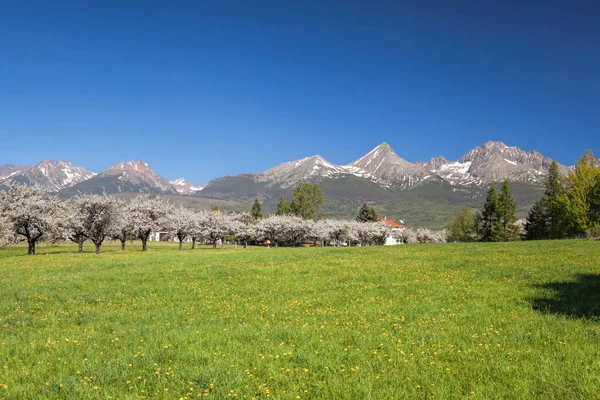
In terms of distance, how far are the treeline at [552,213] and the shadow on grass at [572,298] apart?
4934 cm

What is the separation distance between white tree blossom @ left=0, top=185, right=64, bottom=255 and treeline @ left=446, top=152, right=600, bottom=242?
3042 inches

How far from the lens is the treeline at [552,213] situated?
214 feet

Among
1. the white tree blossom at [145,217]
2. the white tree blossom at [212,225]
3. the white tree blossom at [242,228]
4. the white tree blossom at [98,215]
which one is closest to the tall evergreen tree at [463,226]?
the white tree blossom at [242,228]

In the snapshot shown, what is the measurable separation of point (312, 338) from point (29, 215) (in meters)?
53.1

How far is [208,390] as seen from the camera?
25.5ft

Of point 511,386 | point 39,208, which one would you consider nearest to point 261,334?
point 511,386

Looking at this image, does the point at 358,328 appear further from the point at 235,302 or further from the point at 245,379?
the point at 235,302

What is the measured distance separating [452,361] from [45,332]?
493 inches

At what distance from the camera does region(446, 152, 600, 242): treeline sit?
65125 mm

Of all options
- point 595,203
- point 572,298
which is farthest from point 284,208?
point 572,298

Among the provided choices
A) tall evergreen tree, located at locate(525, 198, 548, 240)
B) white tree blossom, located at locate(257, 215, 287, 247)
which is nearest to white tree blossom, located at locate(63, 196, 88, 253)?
white tree blossom, located at locate(257, 215, 287, 247)

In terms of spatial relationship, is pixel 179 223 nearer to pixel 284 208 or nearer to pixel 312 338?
pixel 284 208

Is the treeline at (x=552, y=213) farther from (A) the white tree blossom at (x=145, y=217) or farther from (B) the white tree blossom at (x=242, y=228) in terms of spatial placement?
(A) the white tree blossom at (x=145, y=217)

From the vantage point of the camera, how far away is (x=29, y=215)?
50094mm
